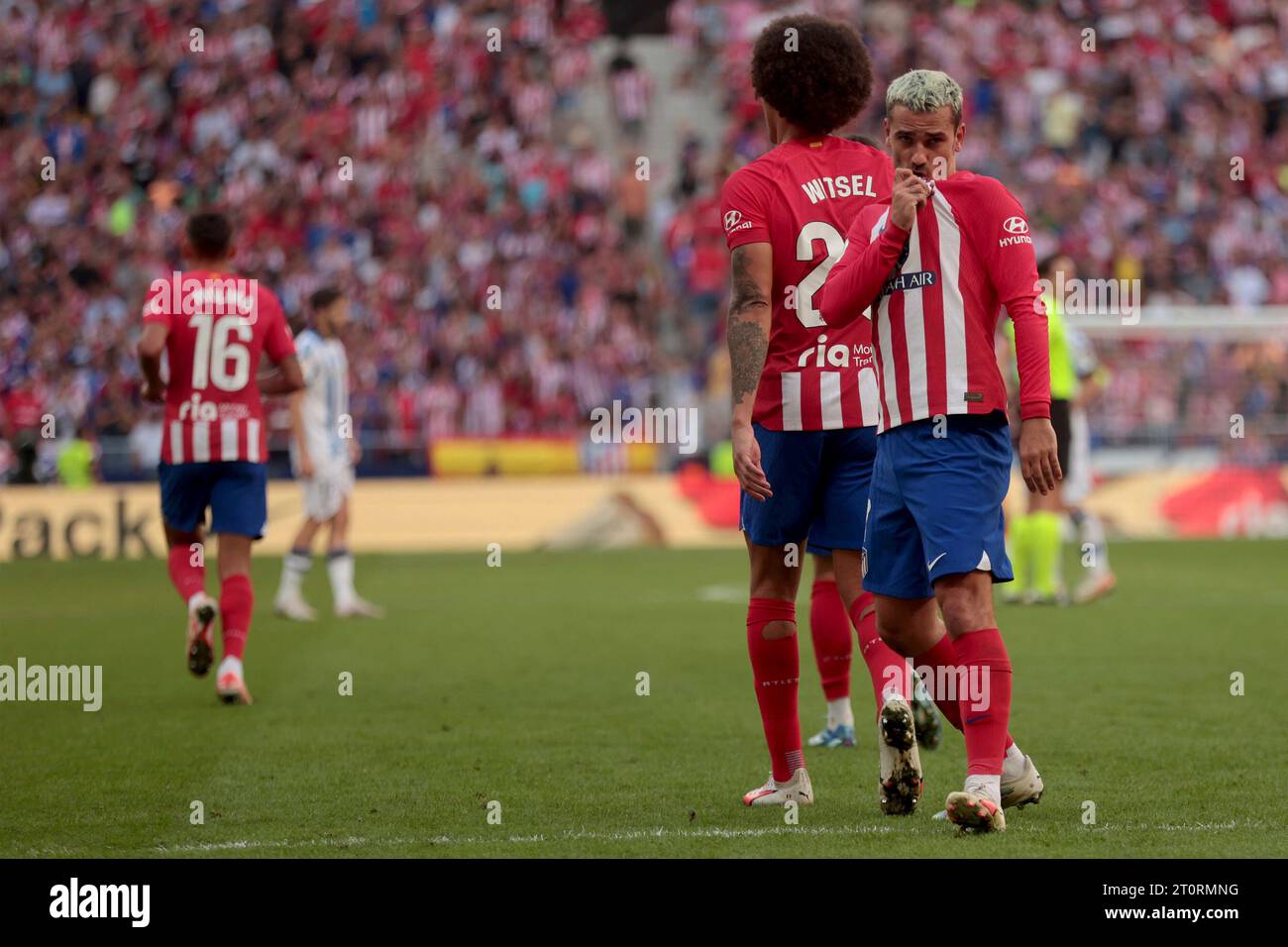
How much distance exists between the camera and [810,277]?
5.85m

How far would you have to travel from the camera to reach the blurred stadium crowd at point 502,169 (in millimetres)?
25078

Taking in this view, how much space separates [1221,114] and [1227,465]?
9559mm

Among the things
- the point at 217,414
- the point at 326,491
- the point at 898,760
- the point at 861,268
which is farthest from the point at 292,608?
the point at 861,268

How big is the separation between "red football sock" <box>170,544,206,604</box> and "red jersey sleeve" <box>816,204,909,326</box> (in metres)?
4.27

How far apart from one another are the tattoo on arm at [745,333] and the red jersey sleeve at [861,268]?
0.21 meters

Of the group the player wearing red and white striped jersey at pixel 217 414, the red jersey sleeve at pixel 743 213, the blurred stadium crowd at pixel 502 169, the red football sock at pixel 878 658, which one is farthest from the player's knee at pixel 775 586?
the blurred stadium crowd at pixel 502 169

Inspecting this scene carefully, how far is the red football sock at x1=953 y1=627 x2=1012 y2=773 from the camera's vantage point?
514cm

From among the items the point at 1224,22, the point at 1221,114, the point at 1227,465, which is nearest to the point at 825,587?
the point at 1227,465

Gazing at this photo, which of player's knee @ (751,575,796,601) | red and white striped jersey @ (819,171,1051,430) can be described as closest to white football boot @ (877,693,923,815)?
player's knee @ (751,575,796,601)

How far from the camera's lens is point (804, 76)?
5.84 meters

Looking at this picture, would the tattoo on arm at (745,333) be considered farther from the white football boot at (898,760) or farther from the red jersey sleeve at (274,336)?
the red jersey sleeve at (274,336)

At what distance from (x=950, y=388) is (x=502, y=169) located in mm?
23321

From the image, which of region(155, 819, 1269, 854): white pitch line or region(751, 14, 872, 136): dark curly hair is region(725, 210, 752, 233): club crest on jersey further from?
region(155, 819, 1269, 854): white pitch line
